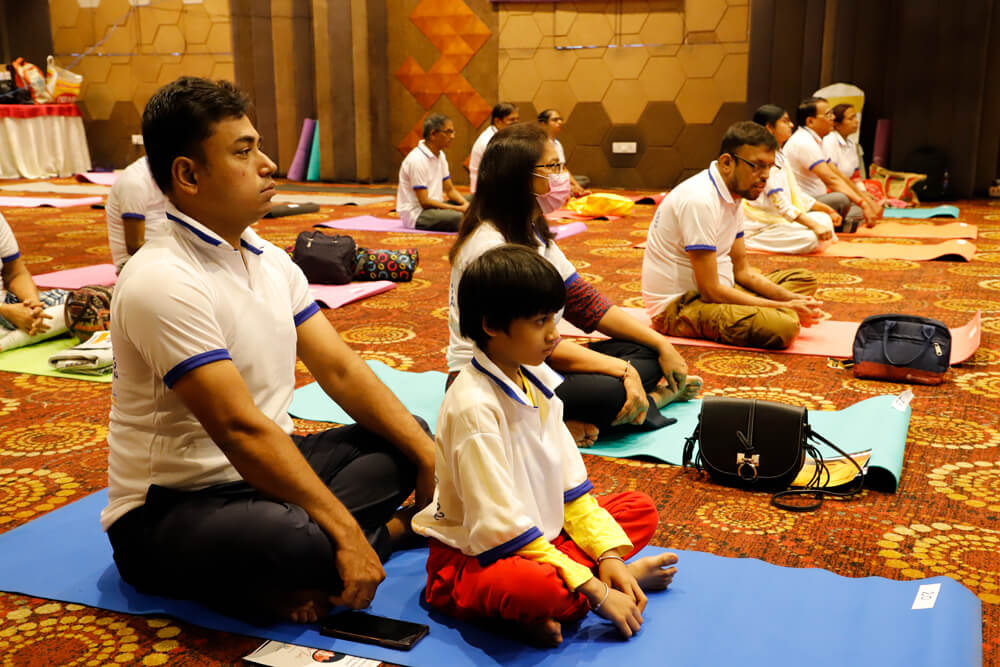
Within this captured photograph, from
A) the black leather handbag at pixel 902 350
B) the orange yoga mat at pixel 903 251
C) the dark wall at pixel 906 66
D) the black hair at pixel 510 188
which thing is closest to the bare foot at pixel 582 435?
the black hair at pixel 510 188

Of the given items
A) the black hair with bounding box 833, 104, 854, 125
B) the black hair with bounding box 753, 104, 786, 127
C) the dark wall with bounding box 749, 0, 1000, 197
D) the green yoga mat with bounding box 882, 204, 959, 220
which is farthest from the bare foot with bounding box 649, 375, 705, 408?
the dark wall with bounding box 749, 0, 1000, 197

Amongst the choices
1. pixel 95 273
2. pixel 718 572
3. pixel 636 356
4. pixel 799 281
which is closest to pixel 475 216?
pixel 636 356

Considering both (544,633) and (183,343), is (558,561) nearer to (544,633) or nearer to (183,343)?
(544,633)

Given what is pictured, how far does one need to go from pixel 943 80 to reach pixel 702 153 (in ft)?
8.53

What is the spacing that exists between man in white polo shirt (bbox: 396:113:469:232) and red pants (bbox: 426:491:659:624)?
6176mm

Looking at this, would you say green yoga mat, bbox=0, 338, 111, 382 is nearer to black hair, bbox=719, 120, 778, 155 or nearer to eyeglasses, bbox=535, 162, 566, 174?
eyeglasses, bbox=535, 162, 566, 174

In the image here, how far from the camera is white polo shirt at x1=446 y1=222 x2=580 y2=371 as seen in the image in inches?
107

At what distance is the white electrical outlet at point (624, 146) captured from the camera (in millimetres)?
11539

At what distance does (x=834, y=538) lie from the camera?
2.39 metres

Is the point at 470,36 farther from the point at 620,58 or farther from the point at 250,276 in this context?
the point at 250,276

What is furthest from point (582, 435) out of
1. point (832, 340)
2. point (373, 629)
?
point (832, 340)

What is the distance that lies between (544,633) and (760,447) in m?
1.13

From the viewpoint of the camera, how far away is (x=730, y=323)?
4188mm

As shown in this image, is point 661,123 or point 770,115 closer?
point 770,115
